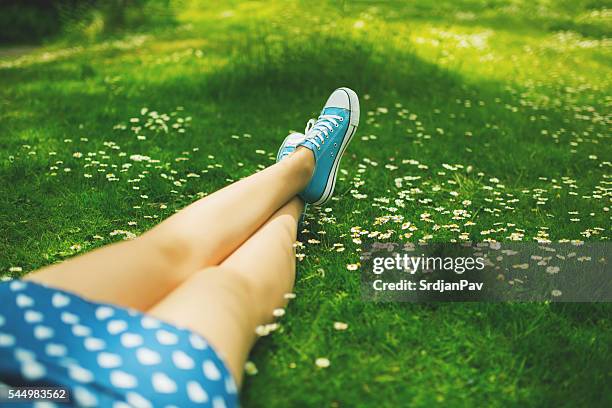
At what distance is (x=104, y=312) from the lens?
156 cm

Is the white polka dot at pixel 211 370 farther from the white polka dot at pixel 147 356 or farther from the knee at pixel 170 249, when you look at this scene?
the knee at pixel 170 249

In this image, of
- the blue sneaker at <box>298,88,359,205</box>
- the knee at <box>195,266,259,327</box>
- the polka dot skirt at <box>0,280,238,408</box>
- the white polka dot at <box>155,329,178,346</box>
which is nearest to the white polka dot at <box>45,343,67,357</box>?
the polka dot skirt at <box>0,280,238,408</box>

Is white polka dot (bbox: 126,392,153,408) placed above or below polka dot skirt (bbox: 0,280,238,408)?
below

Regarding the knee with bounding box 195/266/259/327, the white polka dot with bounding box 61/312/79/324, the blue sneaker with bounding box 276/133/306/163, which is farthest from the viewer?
the blue sneaker with bounding box 276/133/306/163

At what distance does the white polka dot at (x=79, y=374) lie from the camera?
1347 millimetres

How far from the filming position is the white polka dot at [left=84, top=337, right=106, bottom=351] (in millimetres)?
1463

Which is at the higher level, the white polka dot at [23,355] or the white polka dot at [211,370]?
the white polka dot at [23,355]

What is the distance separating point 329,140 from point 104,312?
6.14ft

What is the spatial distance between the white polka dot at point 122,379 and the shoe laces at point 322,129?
1827 mm

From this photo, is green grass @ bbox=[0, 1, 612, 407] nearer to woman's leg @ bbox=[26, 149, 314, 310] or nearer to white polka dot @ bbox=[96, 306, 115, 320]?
woman's leg @ bbox=[26, 149, 314, 310]

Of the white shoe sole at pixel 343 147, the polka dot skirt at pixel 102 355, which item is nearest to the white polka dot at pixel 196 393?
the polka dot skirt at pixel 102 355

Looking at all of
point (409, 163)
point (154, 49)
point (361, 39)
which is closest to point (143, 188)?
point (409, 163)

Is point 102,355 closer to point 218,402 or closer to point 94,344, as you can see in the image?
point 94,344

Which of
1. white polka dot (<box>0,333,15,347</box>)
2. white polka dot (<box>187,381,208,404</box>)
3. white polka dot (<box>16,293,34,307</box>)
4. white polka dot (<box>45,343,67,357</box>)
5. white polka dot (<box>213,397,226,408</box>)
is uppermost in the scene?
white polka dot (<box>16,293,34,307</box>)
